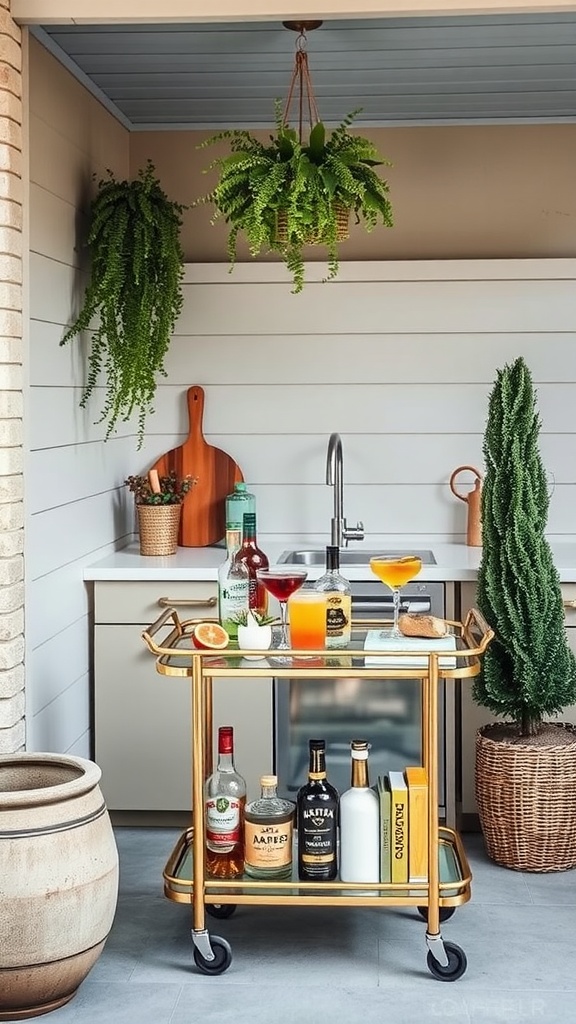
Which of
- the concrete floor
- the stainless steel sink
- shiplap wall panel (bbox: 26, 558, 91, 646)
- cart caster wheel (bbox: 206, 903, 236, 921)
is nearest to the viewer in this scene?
the concrete floor

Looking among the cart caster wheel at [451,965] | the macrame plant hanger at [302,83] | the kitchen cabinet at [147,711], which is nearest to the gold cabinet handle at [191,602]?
the kitchen cabinet at [147,711]

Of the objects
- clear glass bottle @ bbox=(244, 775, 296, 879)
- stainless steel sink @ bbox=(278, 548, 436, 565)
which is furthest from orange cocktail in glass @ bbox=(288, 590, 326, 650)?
stainless steel sink @ bbox=(278, 548, 436, 565)

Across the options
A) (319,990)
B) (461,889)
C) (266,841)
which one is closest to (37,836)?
(266,841)

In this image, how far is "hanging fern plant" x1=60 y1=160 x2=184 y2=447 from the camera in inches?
151

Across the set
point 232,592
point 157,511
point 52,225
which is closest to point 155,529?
point 157,511

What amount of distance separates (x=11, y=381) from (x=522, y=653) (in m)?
1.61

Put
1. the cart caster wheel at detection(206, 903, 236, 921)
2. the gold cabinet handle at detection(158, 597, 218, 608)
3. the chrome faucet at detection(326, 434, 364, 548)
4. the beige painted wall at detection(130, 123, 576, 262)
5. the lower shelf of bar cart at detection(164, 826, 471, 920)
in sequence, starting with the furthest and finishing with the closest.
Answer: the beige painted wall at detection(130, 123, 576, 262)
the chrome faucet at detection(326, 434, 364, 548)
the gold cabinet handle at detection(158, 597, 218, 608)
the cart caster wheel at detection(206, 903, 236, 921)
the lower shelf of bar cart at detection(164, 826, 471, 920)

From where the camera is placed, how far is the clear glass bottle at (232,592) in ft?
9.75

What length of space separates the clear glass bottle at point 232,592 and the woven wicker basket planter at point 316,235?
1065 millimetres

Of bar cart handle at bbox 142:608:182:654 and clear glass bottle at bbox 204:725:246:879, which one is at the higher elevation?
bar cart handle at bbox 142:608:182:654

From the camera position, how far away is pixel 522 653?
143 inches

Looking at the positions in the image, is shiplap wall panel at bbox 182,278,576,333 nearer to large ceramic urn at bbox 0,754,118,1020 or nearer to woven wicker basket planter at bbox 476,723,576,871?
woven wicker basket planter at bbox 476,723,576,871

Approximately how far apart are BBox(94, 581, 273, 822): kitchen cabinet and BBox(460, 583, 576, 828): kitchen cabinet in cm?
61

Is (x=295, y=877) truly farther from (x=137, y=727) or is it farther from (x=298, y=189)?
(x=298, y=189)
